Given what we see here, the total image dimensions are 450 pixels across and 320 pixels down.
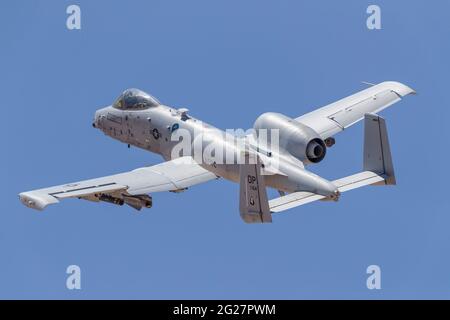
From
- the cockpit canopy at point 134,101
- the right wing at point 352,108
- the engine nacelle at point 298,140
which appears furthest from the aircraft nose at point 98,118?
the right wing at point 352,108

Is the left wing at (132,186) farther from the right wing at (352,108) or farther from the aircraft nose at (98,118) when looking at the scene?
the aircraft nose at (98,118)

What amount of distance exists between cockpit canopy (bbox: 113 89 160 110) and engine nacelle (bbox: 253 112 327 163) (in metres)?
4.90

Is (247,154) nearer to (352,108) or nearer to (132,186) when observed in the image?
(132,186)

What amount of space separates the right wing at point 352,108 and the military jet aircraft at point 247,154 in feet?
0.12

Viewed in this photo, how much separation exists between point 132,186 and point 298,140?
6.25 meters

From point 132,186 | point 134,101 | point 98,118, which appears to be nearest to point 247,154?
point 132,186

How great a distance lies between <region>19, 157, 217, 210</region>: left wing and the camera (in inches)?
2140

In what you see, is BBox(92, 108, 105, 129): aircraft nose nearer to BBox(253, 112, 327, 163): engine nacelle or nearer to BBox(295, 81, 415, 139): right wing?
BBox(253, 112, 327, 163): engine nacelle

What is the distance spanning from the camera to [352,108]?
6225 cm

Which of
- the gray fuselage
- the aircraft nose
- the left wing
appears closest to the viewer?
the left wing

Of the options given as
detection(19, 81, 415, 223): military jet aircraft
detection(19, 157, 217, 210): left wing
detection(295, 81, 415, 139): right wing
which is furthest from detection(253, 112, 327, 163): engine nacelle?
detection(19, 157, 217, 210): left wing

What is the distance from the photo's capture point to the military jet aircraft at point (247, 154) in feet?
177

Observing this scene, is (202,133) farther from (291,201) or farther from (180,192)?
(291,201)

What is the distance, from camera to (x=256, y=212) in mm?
52500
